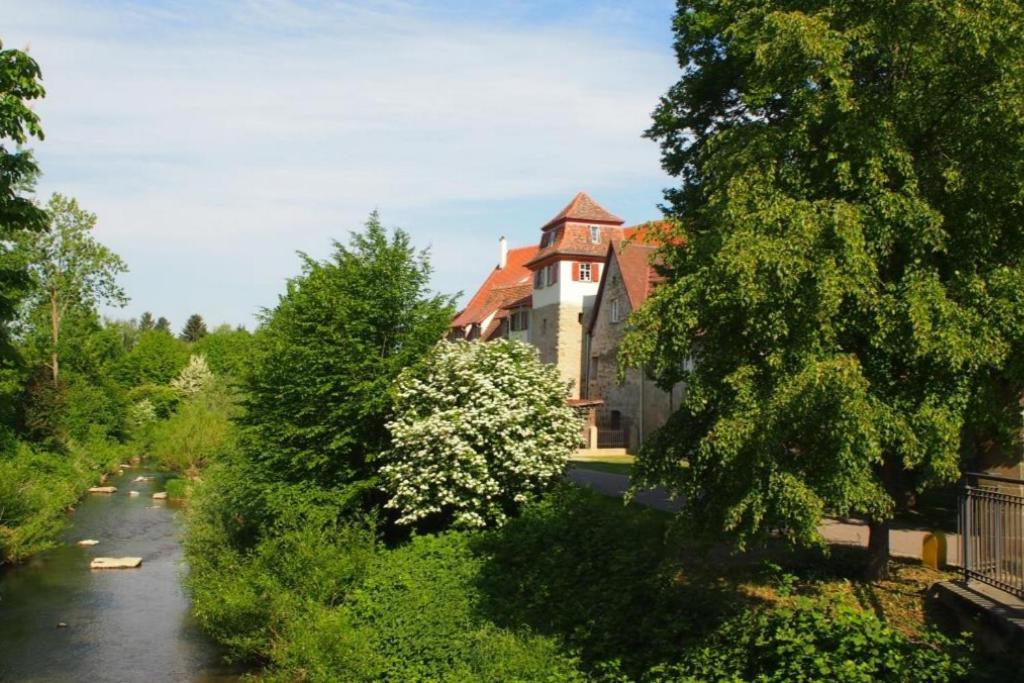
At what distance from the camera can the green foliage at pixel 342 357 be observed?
73.1 ft

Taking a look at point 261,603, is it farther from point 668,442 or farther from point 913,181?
point 913,181

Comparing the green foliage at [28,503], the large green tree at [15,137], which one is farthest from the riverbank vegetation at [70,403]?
the large green tree at [15,137]

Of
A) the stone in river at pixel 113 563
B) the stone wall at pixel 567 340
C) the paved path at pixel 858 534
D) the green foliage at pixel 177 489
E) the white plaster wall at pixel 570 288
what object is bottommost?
the stone in river at pixel 113 563

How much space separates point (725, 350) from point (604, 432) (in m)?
28.2

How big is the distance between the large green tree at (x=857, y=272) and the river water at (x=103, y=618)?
1368 cm

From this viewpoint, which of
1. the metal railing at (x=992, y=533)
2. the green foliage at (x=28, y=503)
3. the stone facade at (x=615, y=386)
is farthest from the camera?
the stone facade at (x=615, y=386)

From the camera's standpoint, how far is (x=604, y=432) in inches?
1538

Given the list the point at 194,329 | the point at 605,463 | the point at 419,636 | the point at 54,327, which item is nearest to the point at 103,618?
the point at 419,636

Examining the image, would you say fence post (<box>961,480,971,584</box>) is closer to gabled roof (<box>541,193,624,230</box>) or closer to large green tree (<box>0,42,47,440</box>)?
large green tree (<box>0,42,47,440</box>)

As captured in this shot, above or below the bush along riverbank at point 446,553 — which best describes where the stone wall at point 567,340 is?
above

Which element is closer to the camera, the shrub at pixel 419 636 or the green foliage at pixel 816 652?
the green foliage at pixel 816 652

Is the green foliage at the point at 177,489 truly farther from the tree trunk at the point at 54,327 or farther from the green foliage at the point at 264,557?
the green foliage at the point at 264,557

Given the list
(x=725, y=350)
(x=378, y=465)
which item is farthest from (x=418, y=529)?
(x=725, y=350)

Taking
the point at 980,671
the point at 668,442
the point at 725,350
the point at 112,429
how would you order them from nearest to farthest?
the point at 980,671
the point at 725,350
the point at 668,442
the point at 112,429
